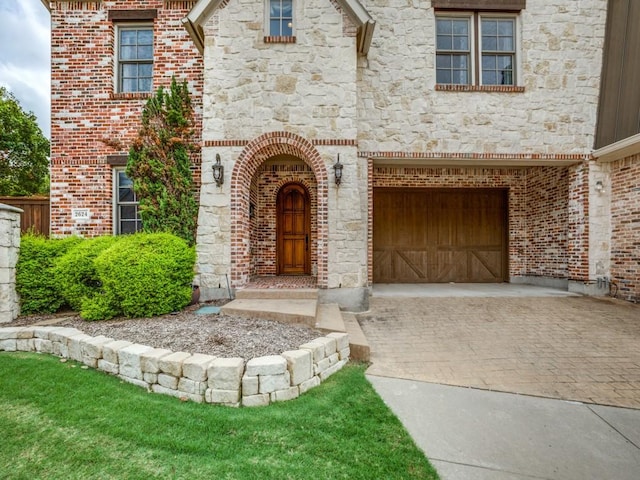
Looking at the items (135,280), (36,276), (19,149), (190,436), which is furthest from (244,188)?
(19,149)

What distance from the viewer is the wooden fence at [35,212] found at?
291 inches

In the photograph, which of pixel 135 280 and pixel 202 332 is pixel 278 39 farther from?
pixel 202 332

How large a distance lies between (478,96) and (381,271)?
4.93m

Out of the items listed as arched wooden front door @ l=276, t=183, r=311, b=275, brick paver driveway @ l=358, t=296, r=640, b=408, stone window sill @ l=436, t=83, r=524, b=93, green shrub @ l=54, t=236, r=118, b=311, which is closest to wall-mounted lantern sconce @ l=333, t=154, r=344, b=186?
arched wooden front door @ l=276, t=183, r=311, b=275

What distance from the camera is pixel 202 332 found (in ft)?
12.4

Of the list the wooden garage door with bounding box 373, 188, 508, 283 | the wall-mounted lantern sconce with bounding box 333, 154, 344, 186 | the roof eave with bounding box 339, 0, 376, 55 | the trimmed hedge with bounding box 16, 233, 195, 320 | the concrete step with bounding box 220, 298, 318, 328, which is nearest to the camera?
the concrete step with bounding box 220, 298, 318, 328

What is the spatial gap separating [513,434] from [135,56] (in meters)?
9.61

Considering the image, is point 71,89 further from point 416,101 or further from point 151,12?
point 416,101

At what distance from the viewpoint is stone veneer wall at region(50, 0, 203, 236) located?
23.0 ft

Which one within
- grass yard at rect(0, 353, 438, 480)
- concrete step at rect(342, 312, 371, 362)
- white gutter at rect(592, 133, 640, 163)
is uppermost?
white gutter at rect(592, 133, 640, 163)

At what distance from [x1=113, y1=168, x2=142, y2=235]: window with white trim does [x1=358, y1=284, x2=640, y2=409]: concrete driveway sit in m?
5.83

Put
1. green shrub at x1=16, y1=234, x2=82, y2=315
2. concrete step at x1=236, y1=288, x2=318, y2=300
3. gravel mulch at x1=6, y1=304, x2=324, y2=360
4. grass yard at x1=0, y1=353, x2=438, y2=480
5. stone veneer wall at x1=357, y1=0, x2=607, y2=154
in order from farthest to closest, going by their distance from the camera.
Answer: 1. stone veneer wall at x1=357, y1=0, x2=607, y2=154
2. concrete step at x1=236, y1=288, x2=318, y2=300
3. green shrub at x1=16, y1=234, x2=82, y2=315
4. gravel mulch at x1=6, y1=304, x2=324, y2=360
5. grass yard at x1=0, y1=353, x2=438, y2=480

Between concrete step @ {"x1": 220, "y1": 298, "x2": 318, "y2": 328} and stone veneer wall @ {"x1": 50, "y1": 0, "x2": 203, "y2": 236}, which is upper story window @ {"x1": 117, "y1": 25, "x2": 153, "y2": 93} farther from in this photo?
concrete step @ {"x1": 220, "y1": 298, "x2": 318, "y2": 328}

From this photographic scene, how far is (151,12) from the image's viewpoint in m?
7.05
